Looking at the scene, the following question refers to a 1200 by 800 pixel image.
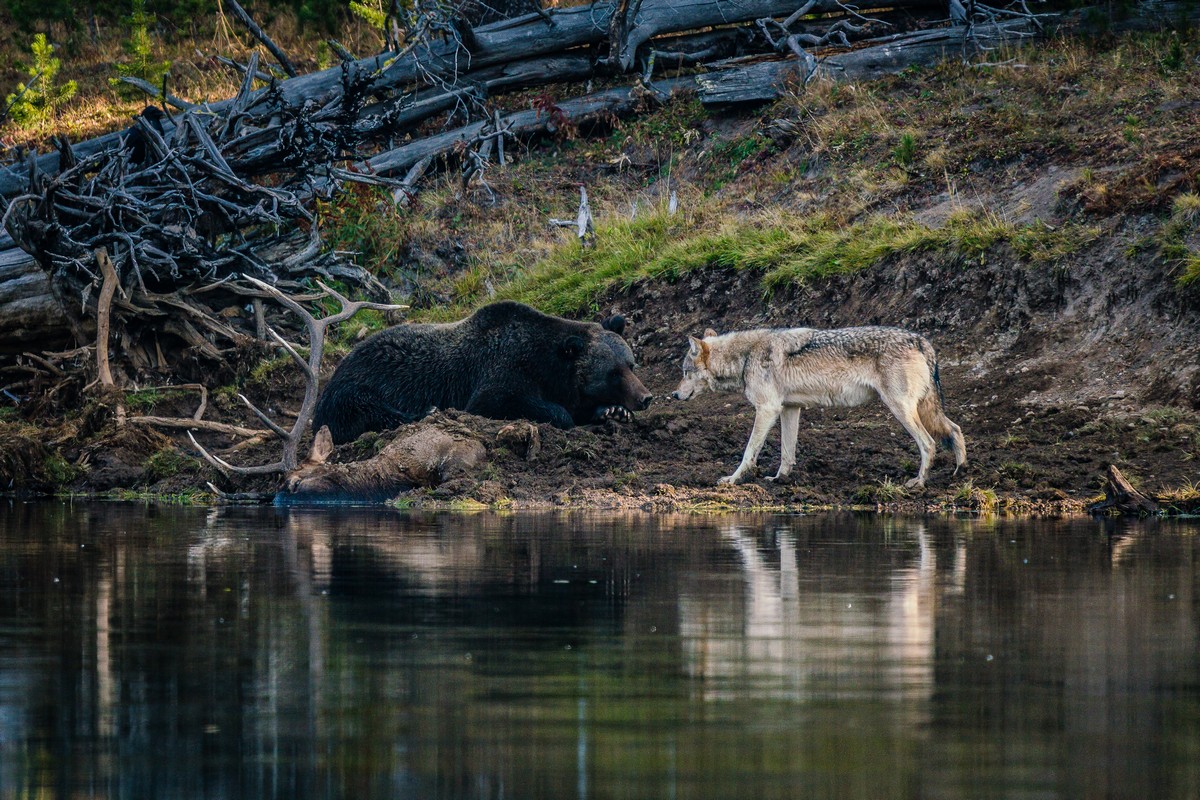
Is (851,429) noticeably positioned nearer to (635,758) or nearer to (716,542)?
(716,542)

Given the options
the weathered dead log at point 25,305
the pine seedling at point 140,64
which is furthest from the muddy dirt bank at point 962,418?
the pine seedling at point 140,64

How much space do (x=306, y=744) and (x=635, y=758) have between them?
3.77ft

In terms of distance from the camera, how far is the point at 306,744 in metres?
5.39

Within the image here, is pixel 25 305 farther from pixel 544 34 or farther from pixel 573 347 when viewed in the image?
pixel 544 34

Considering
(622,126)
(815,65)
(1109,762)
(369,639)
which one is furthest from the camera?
(622,126)

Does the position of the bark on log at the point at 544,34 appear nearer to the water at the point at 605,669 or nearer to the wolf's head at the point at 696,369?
the wolf's head at the point at 696,369

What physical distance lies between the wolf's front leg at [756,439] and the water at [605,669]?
3.70 m

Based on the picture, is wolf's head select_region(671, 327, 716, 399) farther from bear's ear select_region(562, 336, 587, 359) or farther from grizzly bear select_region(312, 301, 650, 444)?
bear's ear select_region(562, 336, 587, 359)

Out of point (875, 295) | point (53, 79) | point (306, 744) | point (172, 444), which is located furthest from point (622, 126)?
point (306, 744)

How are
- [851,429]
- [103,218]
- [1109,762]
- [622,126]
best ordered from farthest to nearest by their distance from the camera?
1. [622,126]
2. [103,218]
3. [851,429]
4. [1109,762]

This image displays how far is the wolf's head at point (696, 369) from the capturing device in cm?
1622

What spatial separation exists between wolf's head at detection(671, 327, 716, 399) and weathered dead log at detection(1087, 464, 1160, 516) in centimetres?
438

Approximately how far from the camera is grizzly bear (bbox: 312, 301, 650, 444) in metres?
17.1

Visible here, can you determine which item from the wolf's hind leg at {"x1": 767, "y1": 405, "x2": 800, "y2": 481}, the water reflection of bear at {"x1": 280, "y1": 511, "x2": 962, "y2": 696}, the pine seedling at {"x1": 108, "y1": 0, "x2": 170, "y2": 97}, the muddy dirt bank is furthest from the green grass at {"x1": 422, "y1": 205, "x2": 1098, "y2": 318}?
the pine seedling at {"x1": 108, "y1": 0, "x2": 170, "y2": 97}
